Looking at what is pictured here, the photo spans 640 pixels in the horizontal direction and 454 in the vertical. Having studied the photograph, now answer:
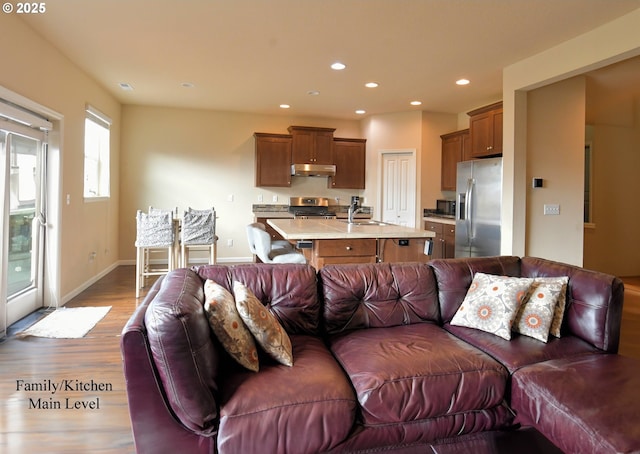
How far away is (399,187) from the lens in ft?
22.4

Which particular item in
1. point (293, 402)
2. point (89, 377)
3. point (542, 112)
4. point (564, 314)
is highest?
point (542, 112)

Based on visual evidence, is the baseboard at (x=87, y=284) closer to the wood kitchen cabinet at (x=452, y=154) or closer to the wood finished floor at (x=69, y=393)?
the wood finished floor at (x=69, y=393)

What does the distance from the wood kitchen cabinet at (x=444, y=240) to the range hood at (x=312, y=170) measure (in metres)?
1.97

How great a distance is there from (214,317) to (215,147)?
18.4 feet

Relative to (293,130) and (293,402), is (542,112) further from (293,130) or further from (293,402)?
(293,402)

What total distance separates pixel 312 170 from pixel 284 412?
18.1ft

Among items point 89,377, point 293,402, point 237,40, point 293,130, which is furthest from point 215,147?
point 293,402

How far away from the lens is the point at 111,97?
229 inches

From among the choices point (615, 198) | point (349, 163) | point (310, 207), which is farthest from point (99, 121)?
point (615, 198)

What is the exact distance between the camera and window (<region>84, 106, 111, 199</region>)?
16.7 feet

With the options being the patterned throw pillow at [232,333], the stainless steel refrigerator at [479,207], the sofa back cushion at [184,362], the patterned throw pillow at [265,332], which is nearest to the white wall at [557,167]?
the stainless steel refrigerator at [479,207]

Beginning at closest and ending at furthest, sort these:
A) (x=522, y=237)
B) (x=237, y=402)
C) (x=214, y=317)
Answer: (x=237, y=402)
(x=214, y=317)
(x=522, y=237)

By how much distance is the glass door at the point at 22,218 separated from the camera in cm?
323

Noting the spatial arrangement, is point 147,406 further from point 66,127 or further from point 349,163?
point 349,163
